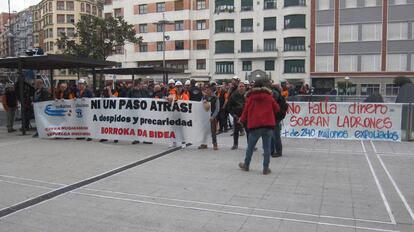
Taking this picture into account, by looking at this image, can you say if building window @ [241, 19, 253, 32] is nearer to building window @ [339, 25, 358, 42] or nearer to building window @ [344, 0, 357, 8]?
building window @ [339, 25, 358, 42]

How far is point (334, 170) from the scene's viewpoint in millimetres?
9039

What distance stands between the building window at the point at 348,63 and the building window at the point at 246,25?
42.1 feet

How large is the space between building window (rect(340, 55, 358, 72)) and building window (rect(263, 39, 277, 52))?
8886 mm

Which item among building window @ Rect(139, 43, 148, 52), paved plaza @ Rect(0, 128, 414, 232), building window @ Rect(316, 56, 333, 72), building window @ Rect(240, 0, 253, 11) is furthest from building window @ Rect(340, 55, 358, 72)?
paved plaza @ Rect(0, 128, 414, 232)

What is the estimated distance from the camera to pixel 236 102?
11844 millimetres

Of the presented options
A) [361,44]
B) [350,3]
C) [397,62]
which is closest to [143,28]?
[350,3]

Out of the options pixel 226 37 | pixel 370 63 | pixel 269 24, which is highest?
pixel 269 24

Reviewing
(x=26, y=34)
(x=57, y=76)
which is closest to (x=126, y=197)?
(x=57, y=76)

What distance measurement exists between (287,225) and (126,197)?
2572mm

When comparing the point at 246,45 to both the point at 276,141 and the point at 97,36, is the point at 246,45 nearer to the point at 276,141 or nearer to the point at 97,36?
the point at 97,36

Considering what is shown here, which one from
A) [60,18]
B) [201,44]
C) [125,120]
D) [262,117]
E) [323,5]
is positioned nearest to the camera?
[262,117]

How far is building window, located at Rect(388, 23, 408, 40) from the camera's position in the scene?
53000 mm

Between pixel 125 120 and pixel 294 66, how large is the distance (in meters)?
47.9

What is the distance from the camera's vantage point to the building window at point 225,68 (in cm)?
6162
